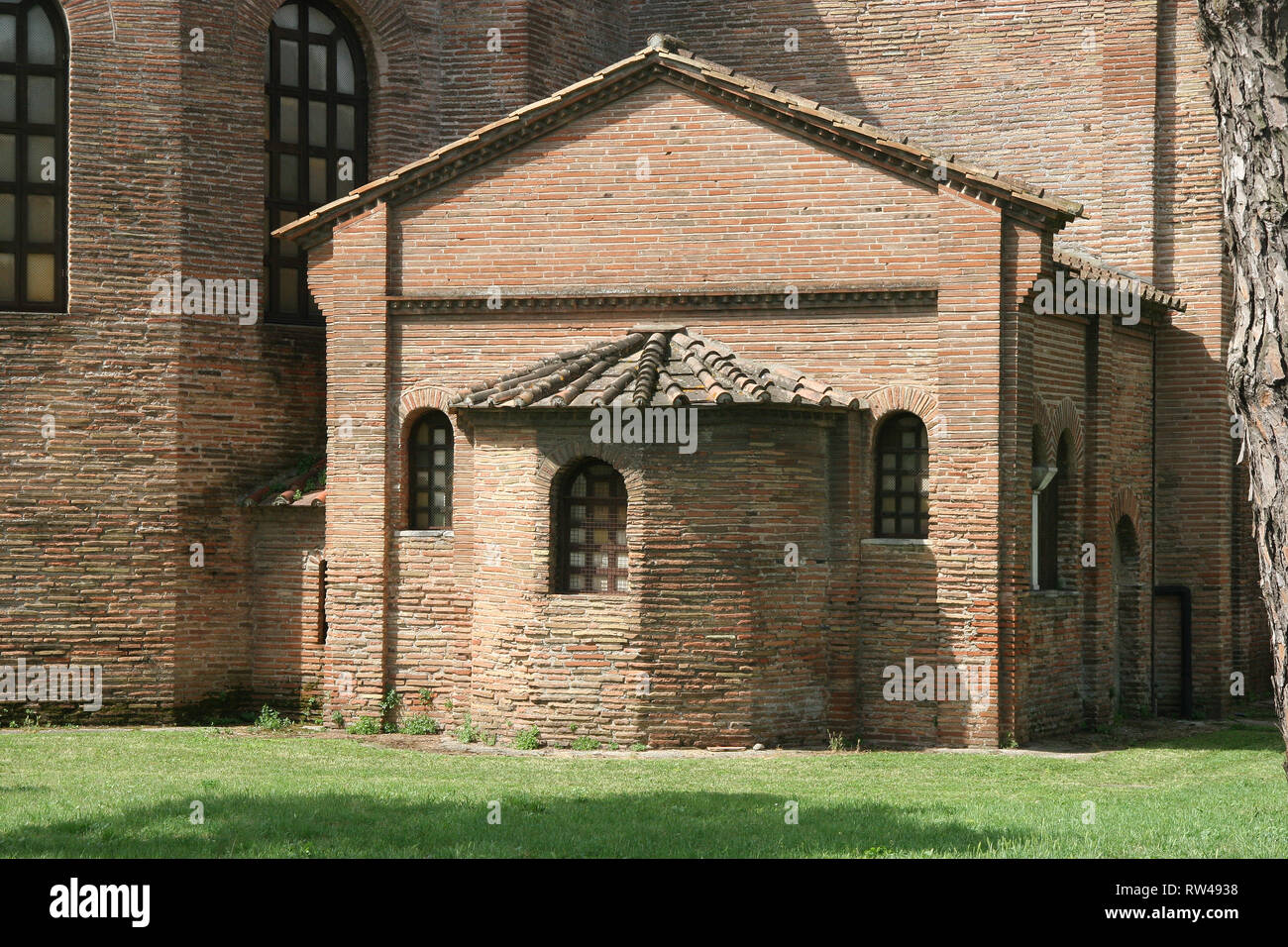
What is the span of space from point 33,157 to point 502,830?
10109 millimetres

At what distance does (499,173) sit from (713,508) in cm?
429

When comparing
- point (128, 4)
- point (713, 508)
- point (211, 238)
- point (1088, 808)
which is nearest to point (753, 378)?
point (713, 508)

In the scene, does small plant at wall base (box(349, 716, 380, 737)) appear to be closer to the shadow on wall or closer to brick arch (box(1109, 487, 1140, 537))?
brick arch (box(1109, 487, 1140, 537))

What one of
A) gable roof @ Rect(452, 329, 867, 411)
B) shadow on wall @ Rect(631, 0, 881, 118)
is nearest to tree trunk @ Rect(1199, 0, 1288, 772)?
gable roof @ Rect(452, 329, 867, 411)

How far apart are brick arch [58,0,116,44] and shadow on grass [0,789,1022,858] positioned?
885cm

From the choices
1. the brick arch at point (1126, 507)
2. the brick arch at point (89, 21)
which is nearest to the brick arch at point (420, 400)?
the brick arch at point (89, 21)

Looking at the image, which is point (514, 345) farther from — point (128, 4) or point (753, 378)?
point (128, 4)

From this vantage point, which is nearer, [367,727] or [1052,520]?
[367,727]

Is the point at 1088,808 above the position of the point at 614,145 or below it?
below

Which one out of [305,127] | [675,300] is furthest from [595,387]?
[305,127]

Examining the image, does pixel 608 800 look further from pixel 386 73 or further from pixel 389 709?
pixel 386 73

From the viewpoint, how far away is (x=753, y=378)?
1403cm

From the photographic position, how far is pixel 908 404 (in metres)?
14.5

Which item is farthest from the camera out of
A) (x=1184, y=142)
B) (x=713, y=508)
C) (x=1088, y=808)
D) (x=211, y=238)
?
(x=1184, y=142)
